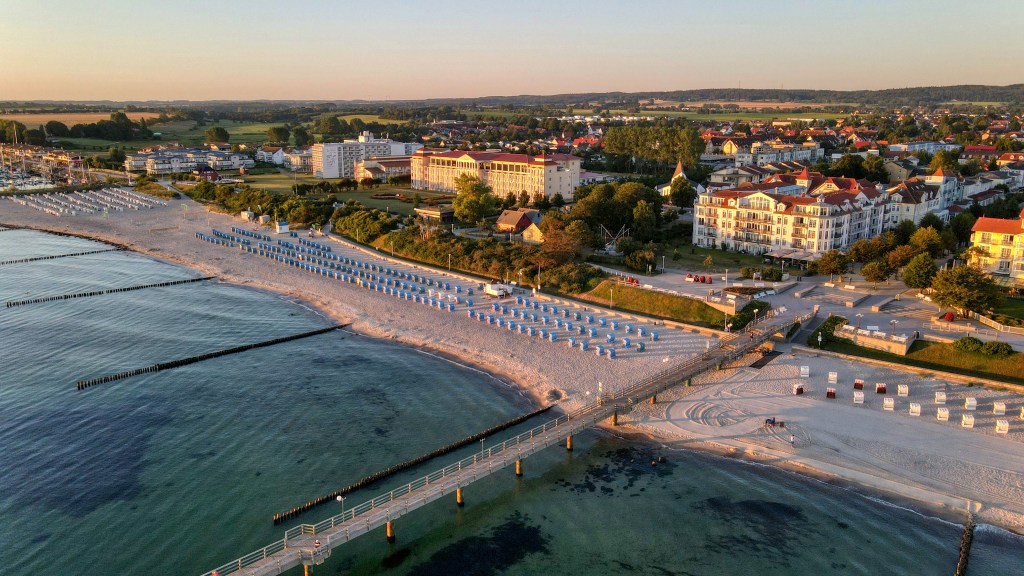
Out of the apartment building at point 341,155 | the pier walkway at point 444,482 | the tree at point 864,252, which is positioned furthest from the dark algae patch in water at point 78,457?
the apartment building at point 341,155

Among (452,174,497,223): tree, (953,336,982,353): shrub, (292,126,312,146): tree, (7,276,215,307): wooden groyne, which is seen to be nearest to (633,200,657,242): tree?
(452,174,497,223): tree

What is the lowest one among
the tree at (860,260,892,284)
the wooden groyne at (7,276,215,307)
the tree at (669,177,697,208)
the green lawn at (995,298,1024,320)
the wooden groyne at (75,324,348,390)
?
the wooden groyne at (75,324,348,390)

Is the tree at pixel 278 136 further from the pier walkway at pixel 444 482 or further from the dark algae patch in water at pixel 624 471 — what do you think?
the dark algae patch in water at pixel 624 471

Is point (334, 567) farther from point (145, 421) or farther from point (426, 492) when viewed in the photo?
point (145, 421)

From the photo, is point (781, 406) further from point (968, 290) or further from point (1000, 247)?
point (1000, 247)

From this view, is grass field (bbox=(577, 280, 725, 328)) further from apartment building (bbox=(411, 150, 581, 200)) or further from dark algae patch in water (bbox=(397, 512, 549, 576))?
apartment building (bbox=(411, 150, 581, 200))

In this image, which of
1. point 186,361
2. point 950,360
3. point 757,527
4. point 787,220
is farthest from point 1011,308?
point 186,361

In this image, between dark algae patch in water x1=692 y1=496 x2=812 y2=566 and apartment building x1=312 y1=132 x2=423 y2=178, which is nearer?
dark algae patch in water x1=692 y1=496 x2=812 y2=566
